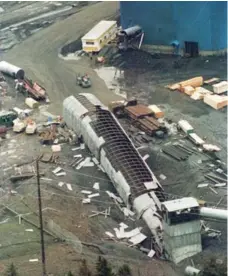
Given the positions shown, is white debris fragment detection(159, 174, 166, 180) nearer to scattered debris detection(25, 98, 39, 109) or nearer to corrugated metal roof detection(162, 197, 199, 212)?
corrugated metal roof detection(162, 197, 199, 212)

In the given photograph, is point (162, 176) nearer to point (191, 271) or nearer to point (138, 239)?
point (138, 239)

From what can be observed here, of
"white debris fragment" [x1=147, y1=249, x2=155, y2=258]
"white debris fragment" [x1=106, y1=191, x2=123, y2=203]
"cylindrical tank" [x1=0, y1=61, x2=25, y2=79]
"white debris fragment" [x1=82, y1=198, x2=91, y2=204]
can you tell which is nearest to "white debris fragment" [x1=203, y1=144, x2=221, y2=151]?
"white debris fragment" [x1=106, y1=191, x2=123, y2=203]

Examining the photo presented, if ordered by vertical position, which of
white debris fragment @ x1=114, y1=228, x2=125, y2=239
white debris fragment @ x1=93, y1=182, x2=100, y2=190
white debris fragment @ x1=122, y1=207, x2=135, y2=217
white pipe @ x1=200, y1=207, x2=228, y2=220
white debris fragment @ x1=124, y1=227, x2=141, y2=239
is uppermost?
white pipe @ x1=200, y1=207, x2=228, y2=220

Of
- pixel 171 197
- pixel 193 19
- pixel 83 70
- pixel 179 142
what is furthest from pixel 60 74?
pixel 171 197

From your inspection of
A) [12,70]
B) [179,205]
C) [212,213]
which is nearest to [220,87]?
[12,70]

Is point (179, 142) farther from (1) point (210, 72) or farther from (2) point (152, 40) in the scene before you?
(2) point (152, 40)

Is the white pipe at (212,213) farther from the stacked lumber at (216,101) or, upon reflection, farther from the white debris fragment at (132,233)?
the stacked lumber at (216,101)

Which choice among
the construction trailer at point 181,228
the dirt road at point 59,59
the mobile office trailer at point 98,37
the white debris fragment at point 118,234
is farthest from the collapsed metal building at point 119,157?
the mobile office trailer at point 98,37
